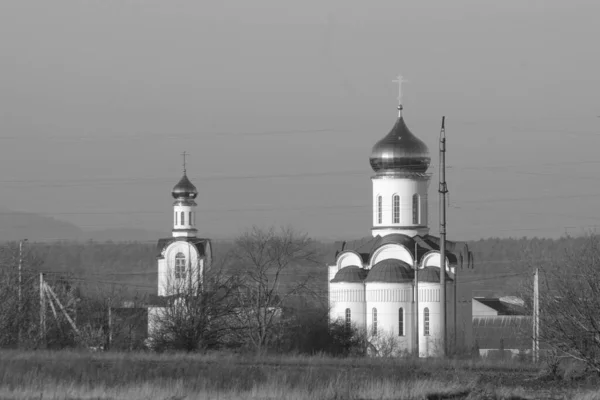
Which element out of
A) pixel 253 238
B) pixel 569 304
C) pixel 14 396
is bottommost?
pixel 14 396

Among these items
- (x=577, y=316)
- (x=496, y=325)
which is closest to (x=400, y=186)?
(x=496, y=325)

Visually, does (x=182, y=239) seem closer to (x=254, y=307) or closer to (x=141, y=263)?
(x=141, y=263)

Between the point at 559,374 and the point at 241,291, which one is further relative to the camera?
the point at 241,291

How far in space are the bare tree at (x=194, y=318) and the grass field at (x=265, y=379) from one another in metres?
10.1

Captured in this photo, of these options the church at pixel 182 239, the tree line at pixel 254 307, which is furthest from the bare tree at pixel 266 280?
the church at pixel 182 239

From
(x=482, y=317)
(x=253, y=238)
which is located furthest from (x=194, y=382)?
(x=482, y=317)

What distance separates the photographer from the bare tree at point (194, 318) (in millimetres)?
35688

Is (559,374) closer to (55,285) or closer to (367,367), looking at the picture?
(367,367)

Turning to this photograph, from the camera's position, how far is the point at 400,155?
61.8 metres

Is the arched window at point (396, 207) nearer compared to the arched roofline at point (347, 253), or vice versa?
the arched roofline at point (347, 253)

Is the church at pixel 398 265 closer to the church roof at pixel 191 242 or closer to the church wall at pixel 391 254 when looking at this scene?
the church wall at pixel 391 254

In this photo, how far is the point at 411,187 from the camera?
6153 centimetres

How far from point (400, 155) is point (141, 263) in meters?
41.2

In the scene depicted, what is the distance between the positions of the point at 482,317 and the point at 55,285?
3854 centimetres
